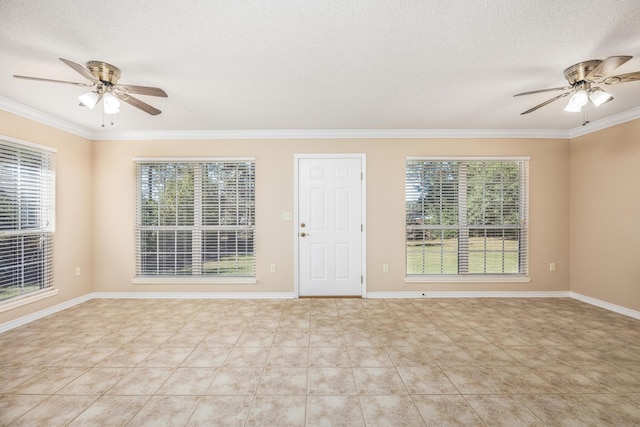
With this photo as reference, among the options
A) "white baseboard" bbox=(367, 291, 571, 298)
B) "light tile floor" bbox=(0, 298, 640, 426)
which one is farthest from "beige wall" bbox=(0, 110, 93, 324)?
"white baseboard" bbox=(367, 291, 571, 298)

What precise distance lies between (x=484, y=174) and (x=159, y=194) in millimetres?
4897

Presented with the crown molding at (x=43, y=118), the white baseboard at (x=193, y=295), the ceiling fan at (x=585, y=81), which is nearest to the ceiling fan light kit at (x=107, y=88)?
the crown molding at (x=43, y=118)

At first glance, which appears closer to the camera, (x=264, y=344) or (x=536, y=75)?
(x=536, y=75)

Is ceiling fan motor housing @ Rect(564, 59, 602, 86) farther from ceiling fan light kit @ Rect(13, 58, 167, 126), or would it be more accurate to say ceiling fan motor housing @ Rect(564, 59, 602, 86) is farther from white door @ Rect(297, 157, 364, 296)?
ceiling fan light kit @ Rect(13, 58, 167, 126)

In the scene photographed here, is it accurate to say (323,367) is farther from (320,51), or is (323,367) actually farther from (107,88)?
(107,88)

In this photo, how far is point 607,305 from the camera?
3.65 m

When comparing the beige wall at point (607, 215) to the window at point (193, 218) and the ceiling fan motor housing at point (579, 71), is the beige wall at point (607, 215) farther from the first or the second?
the window at point (193, 218)

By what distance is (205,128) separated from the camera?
13.3 ft

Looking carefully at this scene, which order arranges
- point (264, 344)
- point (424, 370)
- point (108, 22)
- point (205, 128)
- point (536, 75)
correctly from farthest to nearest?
1. point (205, 128)
2. point (264, 344)
3. point (536, 75)
4. point (424, 370)
5. point (108, 22)

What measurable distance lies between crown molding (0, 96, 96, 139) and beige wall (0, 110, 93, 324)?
0.19ft

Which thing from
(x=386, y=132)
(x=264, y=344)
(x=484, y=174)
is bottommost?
(x=264, y=344)

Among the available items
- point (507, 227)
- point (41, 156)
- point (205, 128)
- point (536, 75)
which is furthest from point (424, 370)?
point (41, 156)

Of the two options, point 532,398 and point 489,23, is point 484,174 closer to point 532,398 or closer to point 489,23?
point 489,23

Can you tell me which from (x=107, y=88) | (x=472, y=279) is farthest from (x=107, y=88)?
(x=472, y=279)
